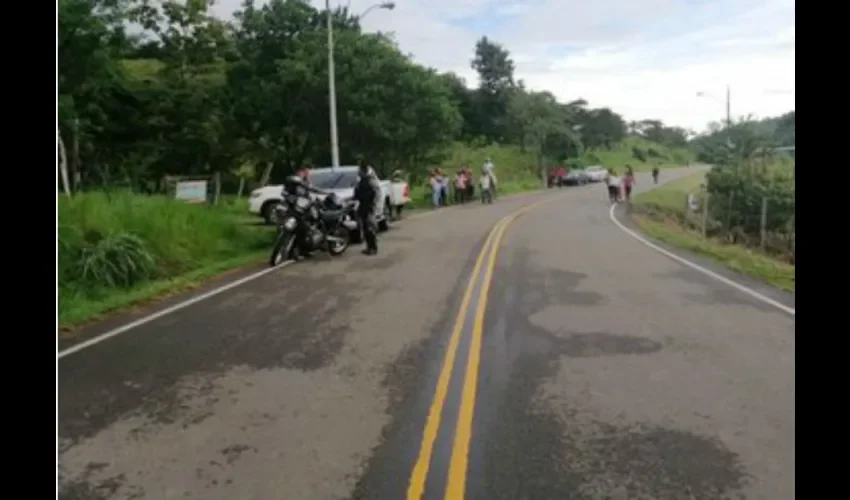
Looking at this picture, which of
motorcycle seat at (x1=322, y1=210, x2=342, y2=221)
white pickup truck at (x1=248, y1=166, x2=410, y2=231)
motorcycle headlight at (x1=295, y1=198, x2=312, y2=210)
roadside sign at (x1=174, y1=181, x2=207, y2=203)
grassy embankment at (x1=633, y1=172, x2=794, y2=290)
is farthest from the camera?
white pickup truck at (x1=248, y1=166, x2=410, y2=231)

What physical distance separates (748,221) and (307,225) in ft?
60.2

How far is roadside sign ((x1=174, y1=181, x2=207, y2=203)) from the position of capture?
19031 millimetres

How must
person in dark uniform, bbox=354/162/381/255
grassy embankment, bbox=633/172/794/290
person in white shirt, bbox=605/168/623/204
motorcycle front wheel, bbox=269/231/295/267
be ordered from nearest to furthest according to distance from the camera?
grassy embankment, bbox=633/172/794/290 → motorcycle front wheel, bbox=269/231/295/267 → person in dark uniform, bbox=354/162/381/255 → person in white shirt, bbox=605/168/623/204

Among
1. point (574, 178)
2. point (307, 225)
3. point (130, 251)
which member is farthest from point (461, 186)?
point (574, 178)

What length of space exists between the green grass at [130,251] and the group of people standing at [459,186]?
18.0 m

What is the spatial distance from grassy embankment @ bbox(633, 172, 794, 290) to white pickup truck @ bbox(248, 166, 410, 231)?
23.8 feet

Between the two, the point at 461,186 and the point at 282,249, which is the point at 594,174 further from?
the point at 282,249

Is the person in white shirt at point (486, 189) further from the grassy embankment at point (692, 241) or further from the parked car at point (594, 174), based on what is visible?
the parked car at point (594, 174)

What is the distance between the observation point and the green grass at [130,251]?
11.5m

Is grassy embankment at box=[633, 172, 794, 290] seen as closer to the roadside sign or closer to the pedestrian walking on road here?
the pedestrian walking on road

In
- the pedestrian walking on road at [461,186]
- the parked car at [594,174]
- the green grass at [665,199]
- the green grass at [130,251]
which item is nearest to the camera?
the green grass at [130,251]

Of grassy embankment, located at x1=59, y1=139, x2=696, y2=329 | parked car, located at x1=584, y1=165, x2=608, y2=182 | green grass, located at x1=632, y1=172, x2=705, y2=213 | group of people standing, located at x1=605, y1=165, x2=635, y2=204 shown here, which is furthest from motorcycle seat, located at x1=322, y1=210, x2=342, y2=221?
parked car, located at x1=584, y1=165, x2=608, y2=182

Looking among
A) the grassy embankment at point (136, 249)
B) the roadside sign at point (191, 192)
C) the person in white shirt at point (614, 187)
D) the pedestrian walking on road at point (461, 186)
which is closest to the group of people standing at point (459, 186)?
the pedestrian walking on road at point (461, 186)
